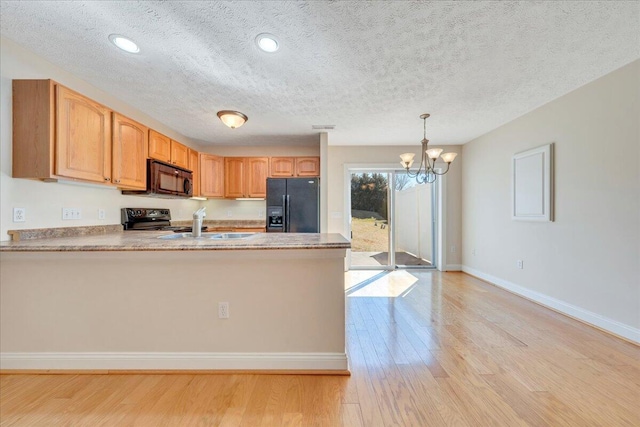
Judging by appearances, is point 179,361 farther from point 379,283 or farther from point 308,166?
point 308,166

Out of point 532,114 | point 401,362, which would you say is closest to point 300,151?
point 532,114

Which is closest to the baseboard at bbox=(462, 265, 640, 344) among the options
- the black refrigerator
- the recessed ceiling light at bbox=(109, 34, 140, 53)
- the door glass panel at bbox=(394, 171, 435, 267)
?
the door glass panel at bbox=(394, 171, 435, 267)

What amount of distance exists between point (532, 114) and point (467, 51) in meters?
1.98

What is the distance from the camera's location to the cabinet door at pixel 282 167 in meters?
4.60

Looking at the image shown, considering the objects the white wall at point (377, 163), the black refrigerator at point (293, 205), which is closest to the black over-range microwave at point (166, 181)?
the black refrigerator at point (293, 205)

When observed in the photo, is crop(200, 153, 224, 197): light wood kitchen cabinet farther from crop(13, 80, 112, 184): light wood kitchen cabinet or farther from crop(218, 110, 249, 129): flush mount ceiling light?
crop(13, 80, 112, 184): light wood kitchen cabinet

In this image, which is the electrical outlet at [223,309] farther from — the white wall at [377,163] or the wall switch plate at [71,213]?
the white wall at [377,163]

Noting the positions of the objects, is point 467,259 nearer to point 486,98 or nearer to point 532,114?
point 532,114

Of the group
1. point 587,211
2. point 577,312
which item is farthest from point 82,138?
point 577,312

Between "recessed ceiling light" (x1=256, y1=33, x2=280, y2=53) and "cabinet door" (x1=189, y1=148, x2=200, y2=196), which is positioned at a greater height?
"recessed ceiling light" (x1=256, y1=33, x2=280, y2=53)

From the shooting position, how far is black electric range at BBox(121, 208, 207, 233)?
3.05 metres

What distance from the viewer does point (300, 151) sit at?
15.8 ft

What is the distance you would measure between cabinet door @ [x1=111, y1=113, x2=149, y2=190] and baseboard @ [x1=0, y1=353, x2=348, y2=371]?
154 cm

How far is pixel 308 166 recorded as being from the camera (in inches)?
181
